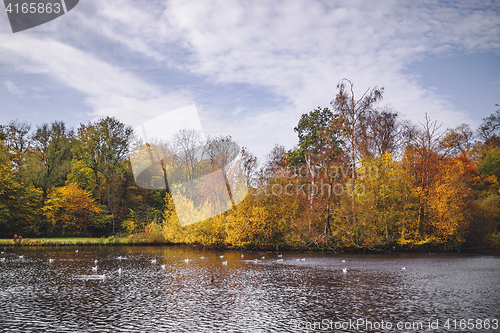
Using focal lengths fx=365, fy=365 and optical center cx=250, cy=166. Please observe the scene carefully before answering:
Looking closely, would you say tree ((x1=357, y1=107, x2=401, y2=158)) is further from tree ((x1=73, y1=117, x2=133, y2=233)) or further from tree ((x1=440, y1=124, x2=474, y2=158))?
tree ((x1=73, y1=117, x2=133, y2=233))

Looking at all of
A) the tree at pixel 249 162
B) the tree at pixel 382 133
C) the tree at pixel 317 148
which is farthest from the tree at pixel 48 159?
the tree at pixel 382 133

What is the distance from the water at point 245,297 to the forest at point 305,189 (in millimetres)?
10640

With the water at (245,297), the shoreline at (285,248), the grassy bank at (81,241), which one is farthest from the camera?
the grassy bank at (81,241)

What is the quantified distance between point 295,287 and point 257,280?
2940mm

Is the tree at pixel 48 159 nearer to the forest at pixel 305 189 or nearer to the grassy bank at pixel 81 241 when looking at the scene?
the forest at pixel 305 189

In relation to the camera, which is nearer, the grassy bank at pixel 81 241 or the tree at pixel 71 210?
the grassy bank at pixel 81 241

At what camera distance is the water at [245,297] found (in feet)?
44.0

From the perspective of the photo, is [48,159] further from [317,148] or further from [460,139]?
[460,139]

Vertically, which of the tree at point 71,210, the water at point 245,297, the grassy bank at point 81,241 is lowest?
the water at point 245,297

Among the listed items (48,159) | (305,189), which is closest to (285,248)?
(305,189)

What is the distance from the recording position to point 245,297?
1770cm

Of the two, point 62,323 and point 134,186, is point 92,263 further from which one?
point 134,186

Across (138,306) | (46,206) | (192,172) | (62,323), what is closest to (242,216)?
(192,172)

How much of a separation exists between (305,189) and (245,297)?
2705 cm
